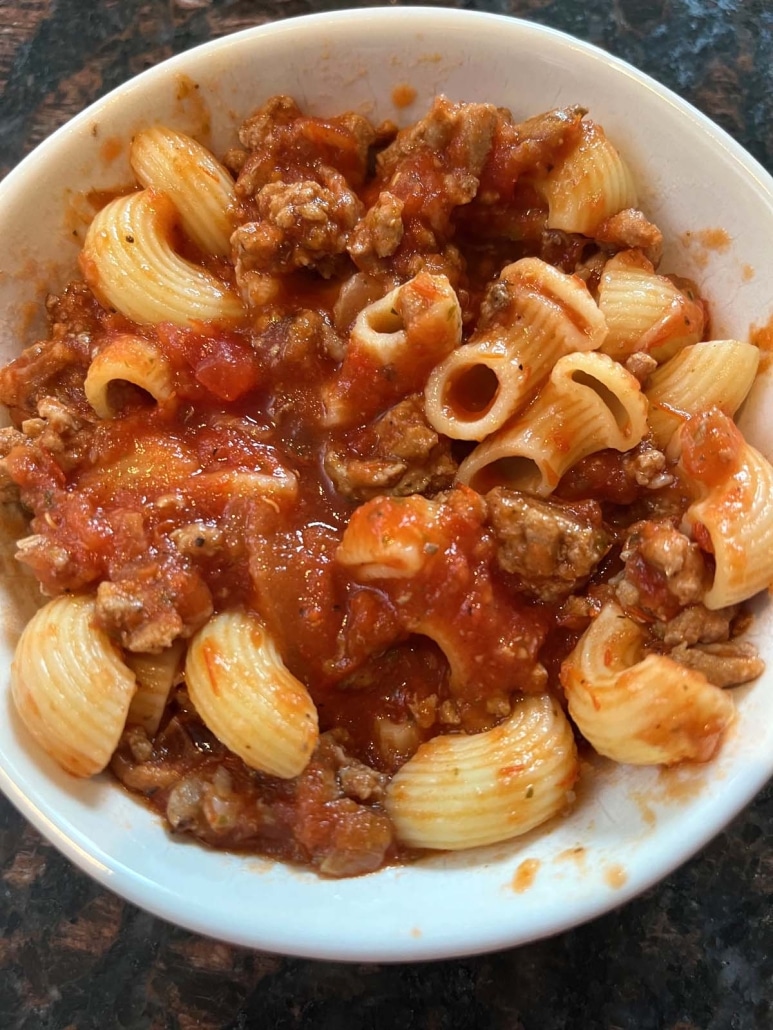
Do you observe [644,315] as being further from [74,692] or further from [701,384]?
[74,692]

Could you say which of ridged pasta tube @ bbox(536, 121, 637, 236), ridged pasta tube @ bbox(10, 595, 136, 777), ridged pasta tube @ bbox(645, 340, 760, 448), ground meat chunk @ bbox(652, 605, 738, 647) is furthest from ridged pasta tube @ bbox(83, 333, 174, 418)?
ground meat chunk @ bbox(652, 605, 738, 647)

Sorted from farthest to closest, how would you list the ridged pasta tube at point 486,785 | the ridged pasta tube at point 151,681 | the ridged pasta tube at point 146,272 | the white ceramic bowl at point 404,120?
the ridged pasta tube at point 146,272, the ridged pasta tube at point 151,681, the ridged pasta tube at point 486,785, the white ceramic bowl at point 404,120

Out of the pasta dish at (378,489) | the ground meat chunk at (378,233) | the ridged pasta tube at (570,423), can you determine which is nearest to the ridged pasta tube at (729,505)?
the pasta dish at (378,489)

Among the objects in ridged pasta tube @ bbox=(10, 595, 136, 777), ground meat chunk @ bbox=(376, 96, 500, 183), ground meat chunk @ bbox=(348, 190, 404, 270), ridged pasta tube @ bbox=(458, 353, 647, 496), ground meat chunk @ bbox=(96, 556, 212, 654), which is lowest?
ridged pasta tube @ bbox=(10, 595, 136, 777)

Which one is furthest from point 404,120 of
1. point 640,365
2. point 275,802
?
point 275,802

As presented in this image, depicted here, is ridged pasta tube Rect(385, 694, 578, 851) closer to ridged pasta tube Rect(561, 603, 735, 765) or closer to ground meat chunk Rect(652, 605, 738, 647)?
ridged pasta tube Rect(561, 603, 735, 765)

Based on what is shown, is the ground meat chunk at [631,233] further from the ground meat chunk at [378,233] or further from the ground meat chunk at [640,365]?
the ground meat chunk at [378,233]

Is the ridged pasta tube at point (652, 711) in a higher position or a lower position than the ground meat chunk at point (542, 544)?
lower
